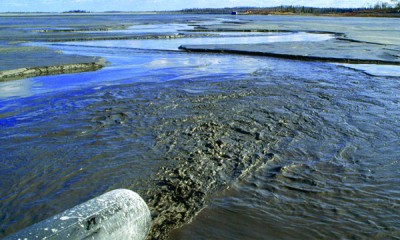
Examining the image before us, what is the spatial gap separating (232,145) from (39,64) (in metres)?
10.6

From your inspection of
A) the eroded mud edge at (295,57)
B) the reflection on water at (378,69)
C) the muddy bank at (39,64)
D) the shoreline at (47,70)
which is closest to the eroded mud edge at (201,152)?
the reflection on water at (378,69)

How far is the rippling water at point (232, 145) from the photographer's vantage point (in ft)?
11.9

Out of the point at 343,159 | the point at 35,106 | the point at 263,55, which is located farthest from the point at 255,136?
the point at 263,55

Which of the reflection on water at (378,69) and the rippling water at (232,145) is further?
the reflection on water at (378,69)

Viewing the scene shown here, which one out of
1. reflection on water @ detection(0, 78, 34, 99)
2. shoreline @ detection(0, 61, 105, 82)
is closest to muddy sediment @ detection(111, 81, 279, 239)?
reflection on water @ detection(0, 78, 34, 99)

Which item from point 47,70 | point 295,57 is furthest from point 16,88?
point 295,57

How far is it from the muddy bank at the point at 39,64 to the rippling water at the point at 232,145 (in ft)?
4.67

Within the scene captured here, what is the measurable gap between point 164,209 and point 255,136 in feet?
8.49

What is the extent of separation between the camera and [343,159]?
493 cm

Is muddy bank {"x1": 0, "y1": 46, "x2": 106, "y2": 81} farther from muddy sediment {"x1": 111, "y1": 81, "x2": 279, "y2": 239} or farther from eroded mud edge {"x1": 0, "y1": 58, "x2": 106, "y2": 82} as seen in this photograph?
muddy sediment {"x1": 111, "y1": 81, "x2": 279, "y2": 239}

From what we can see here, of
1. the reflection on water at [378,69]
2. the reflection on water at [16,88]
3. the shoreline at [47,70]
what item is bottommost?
the reflection on water at [16,88]

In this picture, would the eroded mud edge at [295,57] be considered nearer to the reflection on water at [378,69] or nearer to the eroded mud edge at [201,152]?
the reflection on water at [378,69]

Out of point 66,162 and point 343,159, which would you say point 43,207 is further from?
point 343,159

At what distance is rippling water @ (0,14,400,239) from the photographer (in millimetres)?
3637
